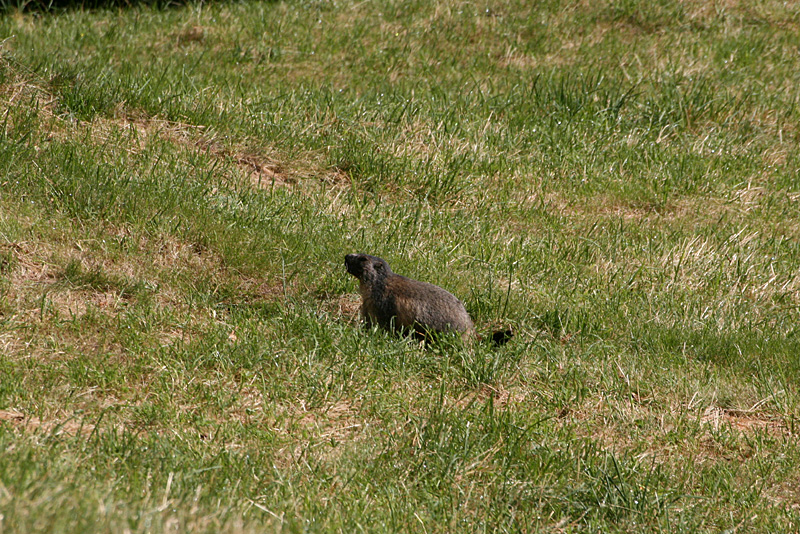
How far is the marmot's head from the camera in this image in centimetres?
586

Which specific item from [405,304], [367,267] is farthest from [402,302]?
[367,267]

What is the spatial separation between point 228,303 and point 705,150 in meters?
5.19

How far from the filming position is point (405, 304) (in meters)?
5.68

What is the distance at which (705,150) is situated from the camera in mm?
8617

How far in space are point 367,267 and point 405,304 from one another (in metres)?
0.40

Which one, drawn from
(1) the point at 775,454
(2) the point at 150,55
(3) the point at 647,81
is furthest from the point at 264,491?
(3) the point at 647,81

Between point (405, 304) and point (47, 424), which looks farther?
point (405, 304)

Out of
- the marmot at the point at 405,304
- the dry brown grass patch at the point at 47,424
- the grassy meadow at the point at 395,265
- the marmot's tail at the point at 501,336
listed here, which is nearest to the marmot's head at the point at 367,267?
the marmot at the point at 405,304

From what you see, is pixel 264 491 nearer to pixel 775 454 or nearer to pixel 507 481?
pixel 507 481

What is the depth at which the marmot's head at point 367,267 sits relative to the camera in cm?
586

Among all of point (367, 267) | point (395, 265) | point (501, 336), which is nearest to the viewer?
point (501, 336)

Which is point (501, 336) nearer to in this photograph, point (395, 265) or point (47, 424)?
point (395, 265)

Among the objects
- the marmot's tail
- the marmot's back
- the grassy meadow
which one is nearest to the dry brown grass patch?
the grassy meadow

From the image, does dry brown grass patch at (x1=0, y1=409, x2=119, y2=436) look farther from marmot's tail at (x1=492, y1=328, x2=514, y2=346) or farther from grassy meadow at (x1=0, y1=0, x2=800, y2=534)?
marmot's tail at (x1=492, y1=328, x2=514, y2=346)
